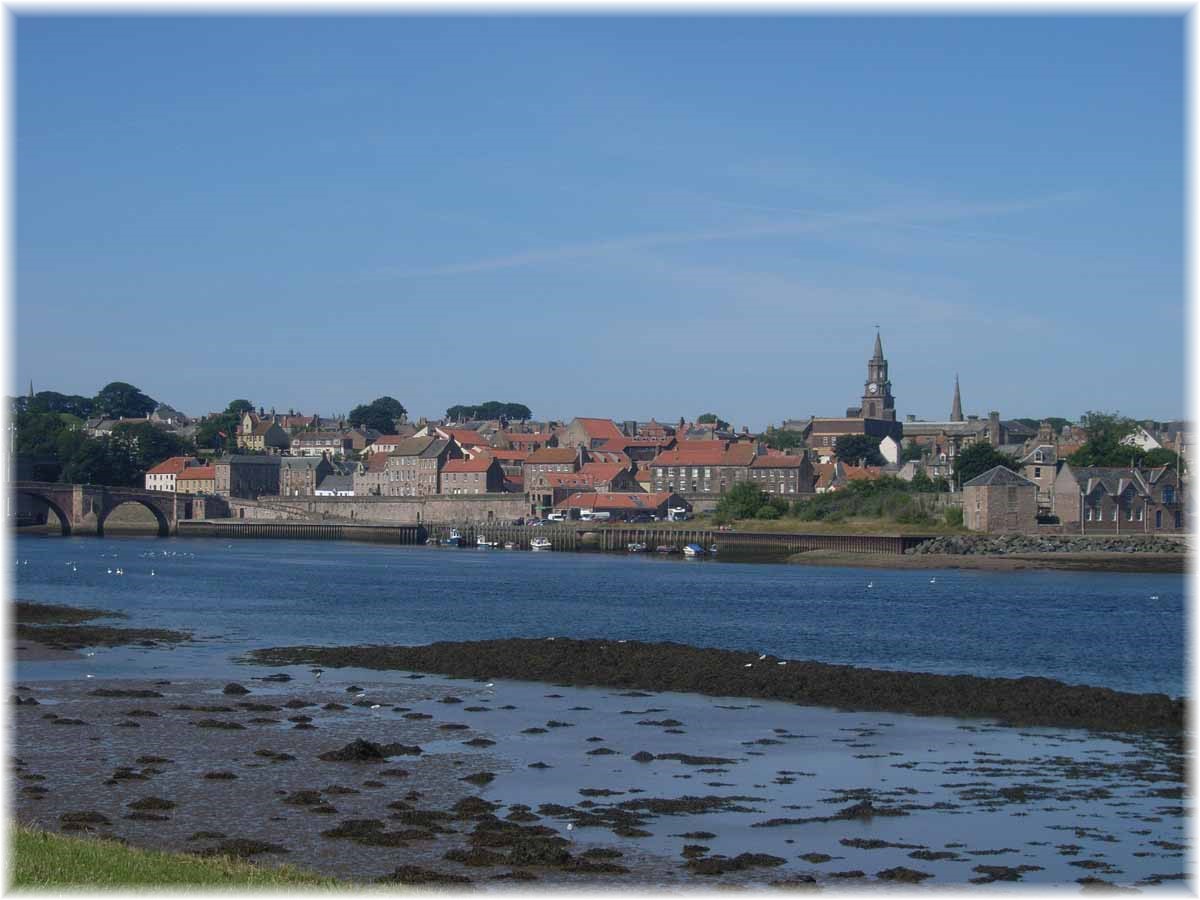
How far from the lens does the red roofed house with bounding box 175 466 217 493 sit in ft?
496

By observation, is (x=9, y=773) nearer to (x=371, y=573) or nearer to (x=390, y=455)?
(x=371, y=573)

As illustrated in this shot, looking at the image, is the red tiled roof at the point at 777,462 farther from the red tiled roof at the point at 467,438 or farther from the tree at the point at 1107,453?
the red tiled roof at the point at 467,438

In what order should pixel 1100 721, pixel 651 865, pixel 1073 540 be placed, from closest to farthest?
pixel 651 865, pixel 1100 721, pixel 1073 540

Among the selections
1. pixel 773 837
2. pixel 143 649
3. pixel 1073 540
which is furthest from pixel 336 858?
pixel 1073 540

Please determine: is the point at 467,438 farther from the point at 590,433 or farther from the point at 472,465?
the point at 472,465

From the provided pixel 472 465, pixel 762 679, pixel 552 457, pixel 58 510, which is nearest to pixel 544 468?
pixel 552 457

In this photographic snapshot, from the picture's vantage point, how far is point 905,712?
28734 millimetres

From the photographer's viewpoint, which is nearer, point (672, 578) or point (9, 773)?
point (9, 773)

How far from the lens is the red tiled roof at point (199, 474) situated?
5984 inches

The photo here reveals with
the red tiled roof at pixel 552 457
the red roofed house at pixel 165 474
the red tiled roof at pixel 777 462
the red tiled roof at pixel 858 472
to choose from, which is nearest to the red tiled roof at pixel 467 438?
the red tiled roof at pixel 552 457

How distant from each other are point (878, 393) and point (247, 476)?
82809mm

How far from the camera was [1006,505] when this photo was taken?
91750 millimetres

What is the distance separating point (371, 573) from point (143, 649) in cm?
3840

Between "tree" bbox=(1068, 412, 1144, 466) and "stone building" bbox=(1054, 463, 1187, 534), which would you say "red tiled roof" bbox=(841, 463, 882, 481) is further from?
"stone building" bbox=(1054, 463, 1187, 534)
